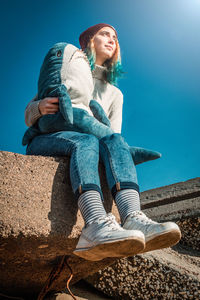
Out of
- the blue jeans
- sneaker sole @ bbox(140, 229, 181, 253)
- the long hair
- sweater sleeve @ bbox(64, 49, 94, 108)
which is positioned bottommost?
sneaker sole @ bbox(140, 229, 181, 253)

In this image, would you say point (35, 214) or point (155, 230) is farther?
point (35, 214)

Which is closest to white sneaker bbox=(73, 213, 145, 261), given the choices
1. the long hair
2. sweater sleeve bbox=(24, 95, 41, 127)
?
sweater sleeve bbox=(24, 95, 41, 127)

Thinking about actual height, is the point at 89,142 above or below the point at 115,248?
above

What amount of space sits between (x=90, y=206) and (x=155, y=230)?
0.33 m

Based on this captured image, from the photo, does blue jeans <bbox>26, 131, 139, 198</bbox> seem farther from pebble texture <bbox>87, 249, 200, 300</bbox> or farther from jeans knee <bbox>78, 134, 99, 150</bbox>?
pebble texture <bbox>87, 249, 200, 300</bbox>

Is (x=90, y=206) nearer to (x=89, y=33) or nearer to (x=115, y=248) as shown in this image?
(x=115, y=248)

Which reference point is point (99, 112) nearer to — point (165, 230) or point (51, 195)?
point (51, 195)

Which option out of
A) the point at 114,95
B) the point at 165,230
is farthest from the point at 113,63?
the point at 165,230

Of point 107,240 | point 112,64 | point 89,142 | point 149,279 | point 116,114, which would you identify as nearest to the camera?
point 107,240

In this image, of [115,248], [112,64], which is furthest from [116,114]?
[115,248]

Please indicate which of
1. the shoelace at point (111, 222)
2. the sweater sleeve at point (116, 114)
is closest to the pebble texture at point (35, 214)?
the shoelace at point (111, 222)

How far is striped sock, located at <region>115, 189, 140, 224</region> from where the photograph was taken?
1513 millimetres

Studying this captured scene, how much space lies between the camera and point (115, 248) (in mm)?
1295

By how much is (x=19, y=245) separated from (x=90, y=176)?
489mm
